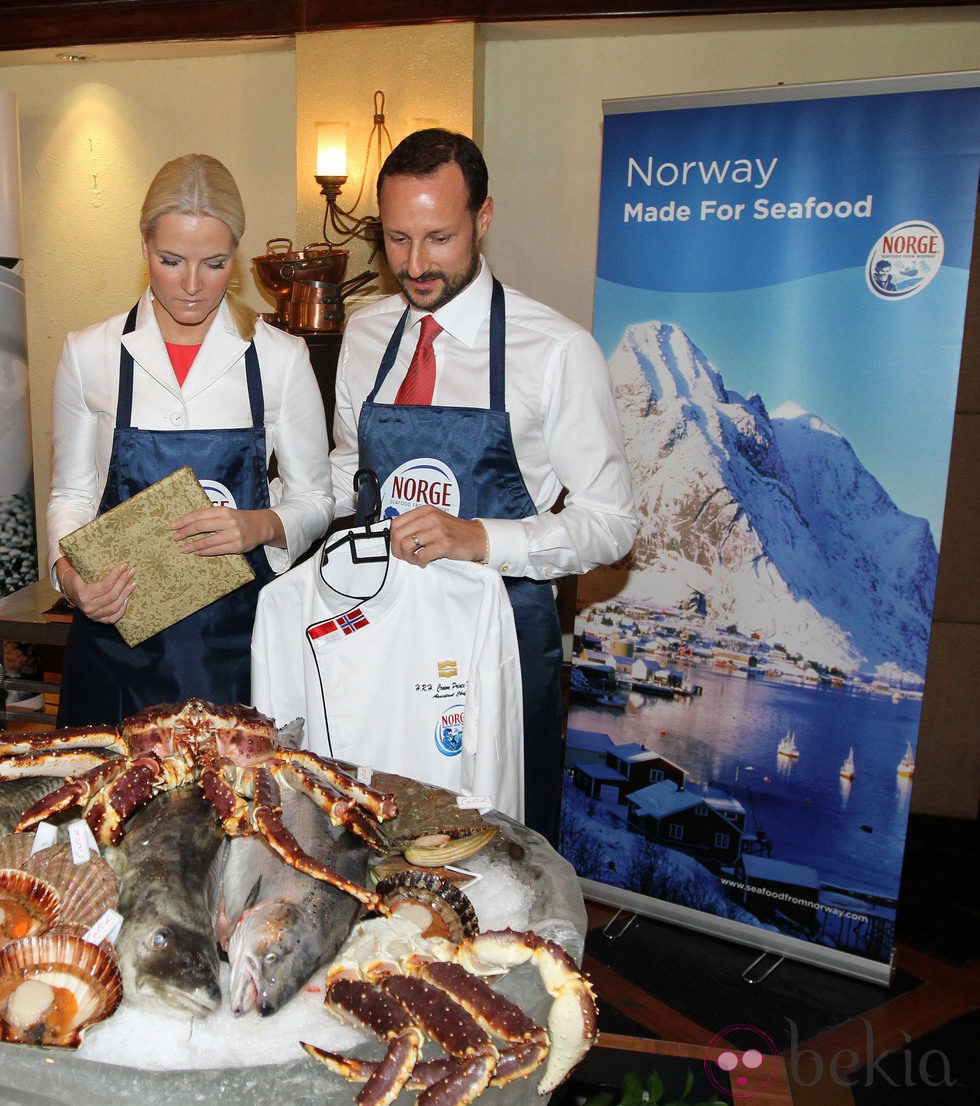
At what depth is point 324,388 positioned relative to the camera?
4129 mm

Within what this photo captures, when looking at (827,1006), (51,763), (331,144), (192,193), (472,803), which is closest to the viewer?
(51,763)

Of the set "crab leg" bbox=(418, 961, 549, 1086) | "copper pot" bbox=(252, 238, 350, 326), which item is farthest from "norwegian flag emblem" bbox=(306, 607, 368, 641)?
"copper pot" bbox=(252, 238, 350, 326)

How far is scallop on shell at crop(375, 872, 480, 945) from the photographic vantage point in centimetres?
100

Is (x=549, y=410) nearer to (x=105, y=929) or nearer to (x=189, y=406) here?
(x=189, y=406)

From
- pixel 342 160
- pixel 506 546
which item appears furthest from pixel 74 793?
pixel 342 160

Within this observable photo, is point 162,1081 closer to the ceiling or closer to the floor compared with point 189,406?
closer to the floor

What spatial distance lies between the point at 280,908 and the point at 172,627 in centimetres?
116

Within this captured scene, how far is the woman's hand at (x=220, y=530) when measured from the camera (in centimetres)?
175

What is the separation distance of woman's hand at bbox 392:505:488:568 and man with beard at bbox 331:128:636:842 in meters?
0.11

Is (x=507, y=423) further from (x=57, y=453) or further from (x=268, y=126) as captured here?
(x=268, y=126)

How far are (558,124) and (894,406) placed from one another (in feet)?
8.41

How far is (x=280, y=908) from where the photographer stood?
0.90 meters

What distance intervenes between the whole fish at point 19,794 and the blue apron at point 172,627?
34.1 inches

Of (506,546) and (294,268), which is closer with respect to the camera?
(506,546)
